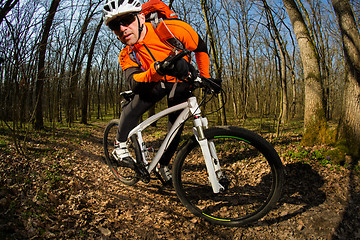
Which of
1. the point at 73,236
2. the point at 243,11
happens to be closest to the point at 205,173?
the point at 73,236

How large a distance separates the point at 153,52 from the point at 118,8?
561mm

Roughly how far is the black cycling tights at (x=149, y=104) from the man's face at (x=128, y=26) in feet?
1.93

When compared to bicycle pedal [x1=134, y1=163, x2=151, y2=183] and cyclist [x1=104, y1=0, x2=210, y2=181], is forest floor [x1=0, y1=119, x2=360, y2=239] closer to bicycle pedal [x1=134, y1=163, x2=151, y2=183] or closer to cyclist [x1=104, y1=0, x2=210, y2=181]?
bicycle pedal [x1=134, y1=163, x2=151, y2=183]

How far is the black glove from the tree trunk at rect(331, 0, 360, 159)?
2863mm

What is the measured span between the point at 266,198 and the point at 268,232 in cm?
32

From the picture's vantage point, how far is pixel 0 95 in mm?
6387

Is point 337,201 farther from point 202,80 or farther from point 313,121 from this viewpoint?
point 202,80

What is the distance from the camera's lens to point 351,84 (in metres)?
3.11

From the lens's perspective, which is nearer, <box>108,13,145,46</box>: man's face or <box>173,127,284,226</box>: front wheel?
<box>173,127,284,226</box>: front wheel

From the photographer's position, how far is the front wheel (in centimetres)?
193

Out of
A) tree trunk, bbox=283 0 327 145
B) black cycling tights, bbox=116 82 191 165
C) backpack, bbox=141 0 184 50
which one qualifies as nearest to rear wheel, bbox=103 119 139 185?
black cycling tights, bbox=116 82 191 165

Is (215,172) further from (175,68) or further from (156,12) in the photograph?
(156,12)

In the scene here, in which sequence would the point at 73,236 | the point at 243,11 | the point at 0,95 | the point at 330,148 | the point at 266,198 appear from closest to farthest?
1. the point at 73,236
2. the point at 266,198
3. the point at 330,148
4. the point at 0,95
5. the point at 243,11

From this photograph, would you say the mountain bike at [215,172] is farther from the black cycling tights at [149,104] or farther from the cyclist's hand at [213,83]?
the black cycling tights at [149,104]
